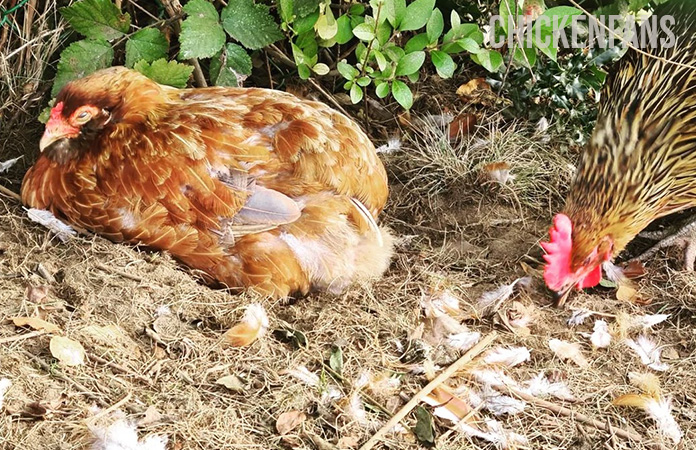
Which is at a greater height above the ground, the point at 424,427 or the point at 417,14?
the point at 417,14

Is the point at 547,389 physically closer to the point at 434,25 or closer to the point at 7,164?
the point at 434,25

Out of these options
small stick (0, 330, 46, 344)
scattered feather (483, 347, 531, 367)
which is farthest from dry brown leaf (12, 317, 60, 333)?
scattered feather (483, 347, 531, 367)

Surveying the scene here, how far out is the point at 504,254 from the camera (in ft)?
9.57

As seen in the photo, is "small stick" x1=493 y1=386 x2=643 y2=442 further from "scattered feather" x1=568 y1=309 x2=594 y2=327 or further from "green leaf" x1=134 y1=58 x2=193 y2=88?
"green leaf" x1=134 y1=58 x2=193 y2=88

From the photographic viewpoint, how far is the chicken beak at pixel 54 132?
2414 mm

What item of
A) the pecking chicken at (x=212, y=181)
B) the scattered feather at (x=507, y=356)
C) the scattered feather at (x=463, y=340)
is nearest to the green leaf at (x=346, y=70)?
the pecking chicken at (x=212, y=181)

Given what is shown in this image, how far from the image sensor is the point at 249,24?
278 cm

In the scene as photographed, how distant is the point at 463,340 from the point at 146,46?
167cm

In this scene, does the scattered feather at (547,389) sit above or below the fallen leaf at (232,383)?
above

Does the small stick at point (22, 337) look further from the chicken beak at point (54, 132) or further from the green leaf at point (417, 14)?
the green leaf at point (417, 14)

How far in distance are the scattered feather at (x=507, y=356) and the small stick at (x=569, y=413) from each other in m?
0.13

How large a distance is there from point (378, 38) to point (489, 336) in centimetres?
127

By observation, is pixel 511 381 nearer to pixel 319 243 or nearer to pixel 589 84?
pixel 319 243

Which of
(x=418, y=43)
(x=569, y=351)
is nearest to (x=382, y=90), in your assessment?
(x=418, y=43)
